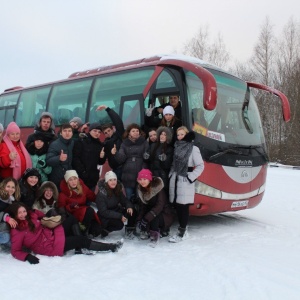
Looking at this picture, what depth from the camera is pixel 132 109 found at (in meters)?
6.66

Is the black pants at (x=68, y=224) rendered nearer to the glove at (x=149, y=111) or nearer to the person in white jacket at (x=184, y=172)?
the person in white jacket at (x=184, y=172)

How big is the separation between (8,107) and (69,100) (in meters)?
3.09

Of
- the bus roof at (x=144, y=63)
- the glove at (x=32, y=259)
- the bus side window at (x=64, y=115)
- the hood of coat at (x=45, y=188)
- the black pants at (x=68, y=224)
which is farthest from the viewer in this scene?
the bus side window at (x=64, y=115)

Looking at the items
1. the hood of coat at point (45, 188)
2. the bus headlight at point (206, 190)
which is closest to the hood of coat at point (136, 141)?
the bus headlight at point (206, 190)

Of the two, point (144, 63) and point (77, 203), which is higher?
point (144, 63)

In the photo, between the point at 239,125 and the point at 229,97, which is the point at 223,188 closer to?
the point at 239,125

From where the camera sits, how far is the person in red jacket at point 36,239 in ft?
14.0

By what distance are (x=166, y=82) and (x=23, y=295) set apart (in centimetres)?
399

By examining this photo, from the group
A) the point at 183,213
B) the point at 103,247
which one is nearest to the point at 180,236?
the point at 183,213

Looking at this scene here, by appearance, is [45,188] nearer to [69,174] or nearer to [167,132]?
[69,174]

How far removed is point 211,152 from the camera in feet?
19.1

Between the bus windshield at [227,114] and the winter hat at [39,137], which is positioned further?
the bus windshield at [227,114]

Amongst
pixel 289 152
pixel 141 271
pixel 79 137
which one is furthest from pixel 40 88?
pixel 289 152

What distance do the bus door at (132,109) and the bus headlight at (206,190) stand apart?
4.83 ft
